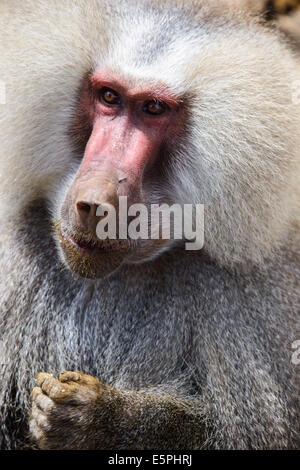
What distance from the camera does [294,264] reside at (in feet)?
8.31

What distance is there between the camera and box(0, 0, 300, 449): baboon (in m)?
2.23

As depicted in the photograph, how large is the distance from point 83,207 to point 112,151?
0.27 metres

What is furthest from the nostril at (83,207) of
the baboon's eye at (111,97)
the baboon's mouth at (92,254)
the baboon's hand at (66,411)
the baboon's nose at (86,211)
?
the baboon's hand at (66,411)

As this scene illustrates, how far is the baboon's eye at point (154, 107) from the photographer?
2328 mm

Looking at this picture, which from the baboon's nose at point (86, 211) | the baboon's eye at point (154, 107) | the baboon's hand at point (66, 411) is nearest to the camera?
the baboon's nose at point (86, 211)

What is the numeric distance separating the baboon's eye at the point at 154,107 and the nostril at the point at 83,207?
491 millimetres

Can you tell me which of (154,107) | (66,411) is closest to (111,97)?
(154,107)

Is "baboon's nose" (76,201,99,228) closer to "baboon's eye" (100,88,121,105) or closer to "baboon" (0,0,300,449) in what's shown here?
"baboon" (0,0,300,449)

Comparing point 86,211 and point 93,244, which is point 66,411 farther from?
point 86,211

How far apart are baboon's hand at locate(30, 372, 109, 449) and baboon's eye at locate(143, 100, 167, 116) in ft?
3.35

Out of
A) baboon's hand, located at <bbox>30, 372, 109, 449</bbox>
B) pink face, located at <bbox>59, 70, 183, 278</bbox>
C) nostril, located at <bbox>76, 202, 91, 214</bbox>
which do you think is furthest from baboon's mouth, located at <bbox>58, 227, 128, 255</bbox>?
baboon's hand, located at <bbox>30, 372, 109, 449</bbox>

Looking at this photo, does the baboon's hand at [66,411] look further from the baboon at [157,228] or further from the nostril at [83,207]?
the nostril at [83,207]

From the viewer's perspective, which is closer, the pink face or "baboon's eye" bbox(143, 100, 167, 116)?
the pink face

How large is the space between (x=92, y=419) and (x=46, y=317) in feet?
1.71
